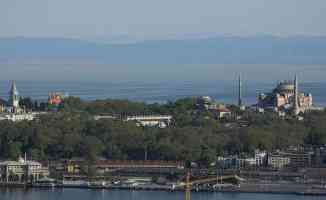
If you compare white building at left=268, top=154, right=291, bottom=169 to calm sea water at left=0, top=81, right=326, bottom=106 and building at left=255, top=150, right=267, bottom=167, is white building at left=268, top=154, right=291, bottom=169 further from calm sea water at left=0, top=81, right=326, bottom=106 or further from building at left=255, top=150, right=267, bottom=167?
calm sea water at left=0, top=81, right=326, bottom=106

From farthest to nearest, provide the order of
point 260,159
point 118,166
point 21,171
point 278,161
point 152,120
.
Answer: point 152,120 → point 260,159 → point 278,161 → point 118,166 → point 21,171

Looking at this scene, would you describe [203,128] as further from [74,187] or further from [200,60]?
[200,60]

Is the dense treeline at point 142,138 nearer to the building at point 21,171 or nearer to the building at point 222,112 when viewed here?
the building at point 21,171

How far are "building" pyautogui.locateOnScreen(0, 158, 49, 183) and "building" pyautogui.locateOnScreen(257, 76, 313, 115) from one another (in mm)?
11433

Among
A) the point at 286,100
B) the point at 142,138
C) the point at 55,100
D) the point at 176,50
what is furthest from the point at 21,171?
the point at 176,50

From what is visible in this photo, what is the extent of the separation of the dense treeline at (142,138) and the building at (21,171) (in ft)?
3.34

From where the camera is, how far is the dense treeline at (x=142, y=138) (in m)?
26.2

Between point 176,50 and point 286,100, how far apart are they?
71447mm

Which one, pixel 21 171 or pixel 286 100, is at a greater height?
pixel 286 100

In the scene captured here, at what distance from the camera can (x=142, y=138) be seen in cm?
2697

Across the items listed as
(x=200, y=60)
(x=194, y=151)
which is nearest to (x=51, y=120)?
(x=194, y=151)

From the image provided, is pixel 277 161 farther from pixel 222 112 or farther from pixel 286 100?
pixel 286 100

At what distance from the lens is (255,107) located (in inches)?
1428

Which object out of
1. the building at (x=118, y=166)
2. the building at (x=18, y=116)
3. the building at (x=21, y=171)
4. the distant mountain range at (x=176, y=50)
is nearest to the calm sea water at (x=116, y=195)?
the building at (x=21, y=171)
